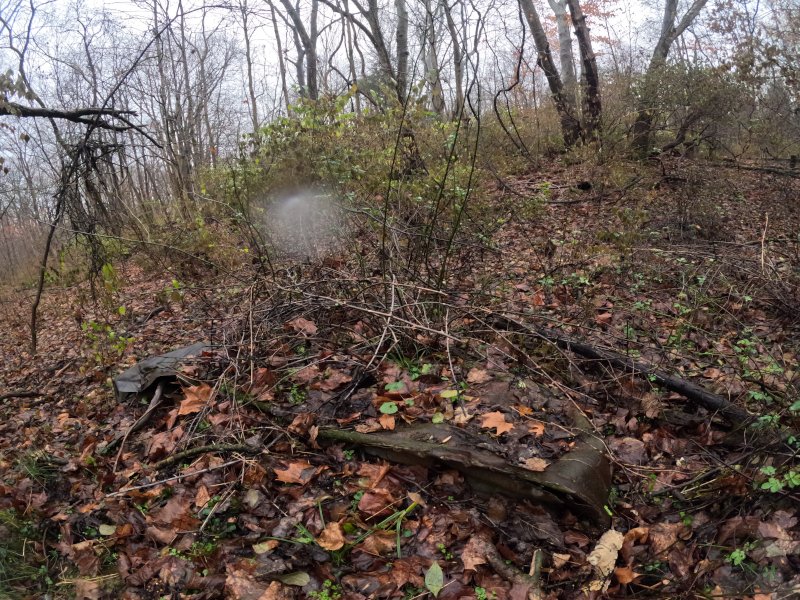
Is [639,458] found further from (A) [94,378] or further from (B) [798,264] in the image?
(A) [94,378]

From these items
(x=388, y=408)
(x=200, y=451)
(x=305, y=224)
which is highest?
(x=305, y=224)

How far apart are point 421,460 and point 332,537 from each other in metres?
0.60

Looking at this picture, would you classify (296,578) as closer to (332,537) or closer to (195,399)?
(332,537)

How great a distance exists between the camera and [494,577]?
2164mm

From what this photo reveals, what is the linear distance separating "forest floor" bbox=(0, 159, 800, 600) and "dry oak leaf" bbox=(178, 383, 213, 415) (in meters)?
0.02

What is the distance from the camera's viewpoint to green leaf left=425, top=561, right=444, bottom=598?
6.88ft

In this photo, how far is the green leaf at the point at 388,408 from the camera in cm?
296

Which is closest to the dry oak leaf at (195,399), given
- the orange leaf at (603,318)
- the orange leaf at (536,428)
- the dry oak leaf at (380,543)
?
the dry oak leaf at (380,543)

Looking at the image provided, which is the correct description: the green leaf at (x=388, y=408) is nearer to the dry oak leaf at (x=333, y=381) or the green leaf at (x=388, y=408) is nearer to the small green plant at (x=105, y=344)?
the dry oak leaf at (x=333, y=381)

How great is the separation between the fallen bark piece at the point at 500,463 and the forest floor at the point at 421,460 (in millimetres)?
20

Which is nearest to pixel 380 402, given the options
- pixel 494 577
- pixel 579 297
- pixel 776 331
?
pixel 494 577

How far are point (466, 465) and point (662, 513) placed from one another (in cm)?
98

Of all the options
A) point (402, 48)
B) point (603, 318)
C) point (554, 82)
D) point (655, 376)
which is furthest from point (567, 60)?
point (655, 376)

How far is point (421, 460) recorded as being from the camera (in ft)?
8.80
